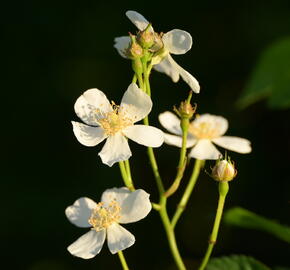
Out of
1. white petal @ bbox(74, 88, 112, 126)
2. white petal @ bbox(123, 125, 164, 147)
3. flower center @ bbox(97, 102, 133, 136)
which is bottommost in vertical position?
white petal @ bbox(123, 125, 164, 147)

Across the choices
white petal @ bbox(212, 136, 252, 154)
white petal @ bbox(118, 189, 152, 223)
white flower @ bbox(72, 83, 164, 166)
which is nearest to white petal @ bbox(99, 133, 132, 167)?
white flower @ bbox(72, 83, 164, 166)

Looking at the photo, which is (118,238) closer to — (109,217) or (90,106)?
(109,217)

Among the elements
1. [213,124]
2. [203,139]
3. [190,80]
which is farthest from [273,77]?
[190,80]

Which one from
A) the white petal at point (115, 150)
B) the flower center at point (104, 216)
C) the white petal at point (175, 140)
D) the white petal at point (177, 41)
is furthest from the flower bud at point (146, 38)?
the flower center at point (104, 216)

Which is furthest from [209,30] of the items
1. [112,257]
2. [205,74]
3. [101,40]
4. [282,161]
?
[112,257]

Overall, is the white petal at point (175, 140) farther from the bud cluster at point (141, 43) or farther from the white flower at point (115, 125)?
the bud cluster at point (141, 43)

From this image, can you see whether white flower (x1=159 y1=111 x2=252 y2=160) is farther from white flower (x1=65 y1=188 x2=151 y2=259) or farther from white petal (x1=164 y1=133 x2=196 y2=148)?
white flower (x1=65 y1=188 x2=151 y2=259)
